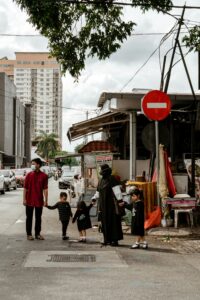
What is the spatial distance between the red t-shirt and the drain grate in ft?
8.12

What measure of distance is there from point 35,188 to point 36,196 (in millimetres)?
178

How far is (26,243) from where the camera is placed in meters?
11.1

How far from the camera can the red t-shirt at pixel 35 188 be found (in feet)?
38.9

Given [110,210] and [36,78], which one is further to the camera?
[36,78]

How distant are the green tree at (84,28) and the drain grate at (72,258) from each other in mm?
4431

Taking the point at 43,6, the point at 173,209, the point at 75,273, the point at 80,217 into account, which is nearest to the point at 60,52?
the point at 43,6

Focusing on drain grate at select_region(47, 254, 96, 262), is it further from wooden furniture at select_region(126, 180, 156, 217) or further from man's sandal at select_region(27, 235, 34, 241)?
wooden furniture at select_region(126, 180, 156, 217)

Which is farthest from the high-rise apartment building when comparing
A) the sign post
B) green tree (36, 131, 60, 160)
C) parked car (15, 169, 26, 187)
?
the sign post

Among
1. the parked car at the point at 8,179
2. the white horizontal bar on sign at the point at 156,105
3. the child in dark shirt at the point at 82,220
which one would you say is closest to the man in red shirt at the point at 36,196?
the child in dark shirt at the point at 82,220

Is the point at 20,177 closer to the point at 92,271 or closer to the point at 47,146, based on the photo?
the point at 92,271

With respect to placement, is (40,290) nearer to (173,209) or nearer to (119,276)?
(119,276)

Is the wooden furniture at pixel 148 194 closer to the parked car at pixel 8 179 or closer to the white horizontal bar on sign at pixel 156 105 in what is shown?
the white horizontal bar on sign at pixel 156 105

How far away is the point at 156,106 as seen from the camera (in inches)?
480

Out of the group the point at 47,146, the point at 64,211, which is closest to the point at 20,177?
the point at 64,211
